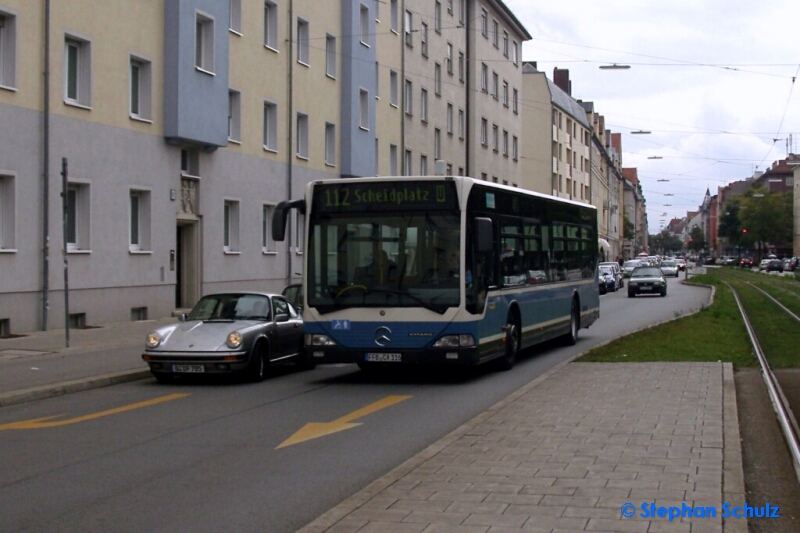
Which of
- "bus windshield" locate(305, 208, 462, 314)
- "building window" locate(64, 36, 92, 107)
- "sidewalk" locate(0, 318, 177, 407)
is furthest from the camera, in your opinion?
"building window" locate(64, 36, 92, 107)

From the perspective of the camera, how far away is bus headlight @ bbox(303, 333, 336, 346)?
13.7 m

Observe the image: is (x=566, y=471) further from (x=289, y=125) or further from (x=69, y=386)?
(x=289, y=125)

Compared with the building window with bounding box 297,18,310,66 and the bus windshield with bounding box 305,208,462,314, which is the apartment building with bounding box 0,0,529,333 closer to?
the building window with bounding box 297,18,310,66

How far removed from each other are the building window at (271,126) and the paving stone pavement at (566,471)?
22968 millimetres

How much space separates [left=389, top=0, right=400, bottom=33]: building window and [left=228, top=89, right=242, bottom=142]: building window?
14836 mm

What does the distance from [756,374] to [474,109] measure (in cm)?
4441

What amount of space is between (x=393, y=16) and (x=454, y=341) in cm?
3293

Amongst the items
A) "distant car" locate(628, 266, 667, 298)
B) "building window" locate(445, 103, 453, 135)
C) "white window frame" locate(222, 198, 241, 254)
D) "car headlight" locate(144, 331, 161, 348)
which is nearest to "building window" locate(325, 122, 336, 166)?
"white window frame" locate(222, 198, 241, 254)

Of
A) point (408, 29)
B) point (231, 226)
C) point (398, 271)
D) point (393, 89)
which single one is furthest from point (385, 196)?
point (408, 29)

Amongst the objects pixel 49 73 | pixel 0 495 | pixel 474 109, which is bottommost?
pixel 0 495

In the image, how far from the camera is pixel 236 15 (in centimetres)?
3041

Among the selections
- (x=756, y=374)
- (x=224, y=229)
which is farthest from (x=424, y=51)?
(x=756, y=374)

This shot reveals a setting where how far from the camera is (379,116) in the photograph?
42312mm

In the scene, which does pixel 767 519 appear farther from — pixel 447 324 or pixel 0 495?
pixel 447 324
